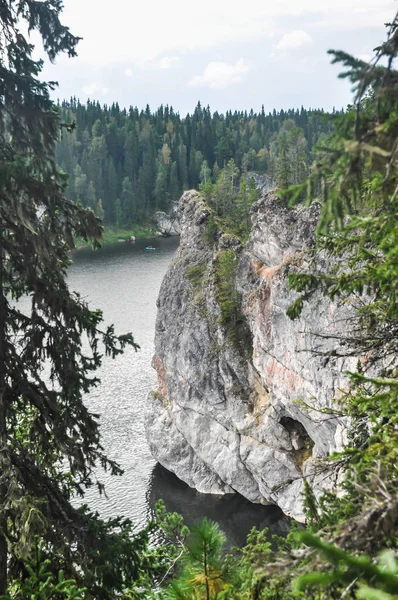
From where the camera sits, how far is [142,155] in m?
129

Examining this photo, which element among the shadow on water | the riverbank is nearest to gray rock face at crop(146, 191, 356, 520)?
the shadow on water

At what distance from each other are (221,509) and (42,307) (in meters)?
22.1

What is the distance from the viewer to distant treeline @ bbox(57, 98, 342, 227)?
116625 millimetres

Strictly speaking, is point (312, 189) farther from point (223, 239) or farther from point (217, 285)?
point (223, 239)

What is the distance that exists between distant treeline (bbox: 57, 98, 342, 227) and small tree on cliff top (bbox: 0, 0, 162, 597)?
98903 mm

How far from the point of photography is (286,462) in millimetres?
25938

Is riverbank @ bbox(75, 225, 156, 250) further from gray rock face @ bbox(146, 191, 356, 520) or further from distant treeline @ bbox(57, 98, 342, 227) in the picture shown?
gray rock face @ bbox(146, 191, 356, 520)

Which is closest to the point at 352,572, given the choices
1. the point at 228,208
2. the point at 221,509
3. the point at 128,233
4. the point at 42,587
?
the point at 42,587

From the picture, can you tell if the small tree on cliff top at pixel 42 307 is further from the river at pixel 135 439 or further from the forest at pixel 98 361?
the river at pixel 135 439

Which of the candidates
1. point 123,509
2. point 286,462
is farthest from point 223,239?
point 123,509

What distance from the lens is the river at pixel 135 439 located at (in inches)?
1043

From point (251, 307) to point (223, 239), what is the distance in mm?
7410

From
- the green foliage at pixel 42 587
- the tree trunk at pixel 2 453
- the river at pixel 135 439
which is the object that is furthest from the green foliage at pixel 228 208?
the green foliage at pixel 42 587

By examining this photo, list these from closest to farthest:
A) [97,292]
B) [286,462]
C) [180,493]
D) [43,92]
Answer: [43,92]
[286,462]
[180,493]
[97,292]
